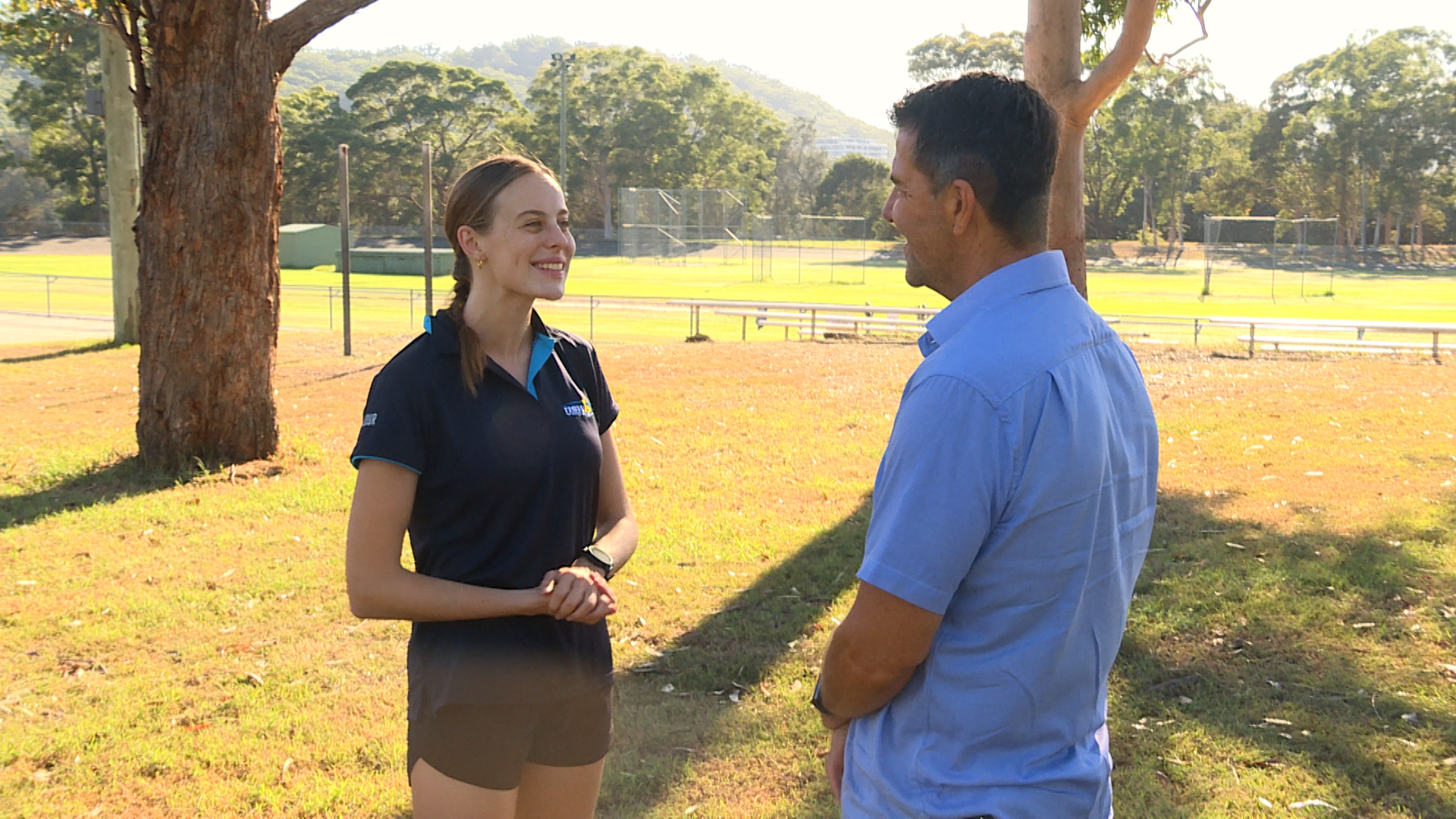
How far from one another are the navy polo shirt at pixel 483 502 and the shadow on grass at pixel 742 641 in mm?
1657

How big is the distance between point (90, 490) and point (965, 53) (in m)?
81.4

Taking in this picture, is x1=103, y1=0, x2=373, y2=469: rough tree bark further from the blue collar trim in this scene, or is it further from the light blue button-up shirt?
the light blue button-up shirt

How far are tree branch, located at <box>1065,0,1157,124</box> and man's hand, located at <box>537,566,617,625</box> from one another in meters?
5.30

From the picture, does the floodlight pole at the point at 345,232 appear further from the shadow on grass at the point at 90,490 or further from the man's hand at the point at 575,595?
the man's hand at the point at 575,595

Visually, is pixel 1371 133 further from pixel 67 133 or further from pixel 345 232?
pixel 67 133

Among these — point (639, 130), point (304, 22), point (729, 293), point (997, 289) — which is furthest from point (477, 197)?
point (639, 130)

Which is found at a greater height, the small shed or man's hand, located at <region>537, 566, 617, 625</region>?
the small shed

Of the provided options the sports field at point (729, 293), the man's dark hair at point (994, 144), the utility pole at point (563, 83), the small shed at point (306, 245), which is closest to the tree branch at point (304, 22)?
the man's dark hair at point (994, 144)

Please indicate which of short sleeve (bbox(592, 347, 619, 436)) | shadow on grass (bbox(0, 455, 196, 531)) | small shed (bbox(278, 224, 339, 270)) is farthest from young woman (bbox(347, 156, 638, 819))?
small shed (bbox(278, 224, 339, 270))

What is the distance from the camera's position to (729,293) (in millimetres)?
39344

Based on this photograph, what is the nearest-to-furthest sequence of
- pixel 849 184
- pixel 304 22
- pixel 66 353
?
pixel 304 22 < pixel 66 353 < pixel 849 184

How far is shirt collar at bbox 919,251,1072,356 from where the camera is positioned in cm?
181

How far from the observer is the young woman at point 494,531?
2.41 metres

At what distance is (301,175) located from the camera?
74750mm
